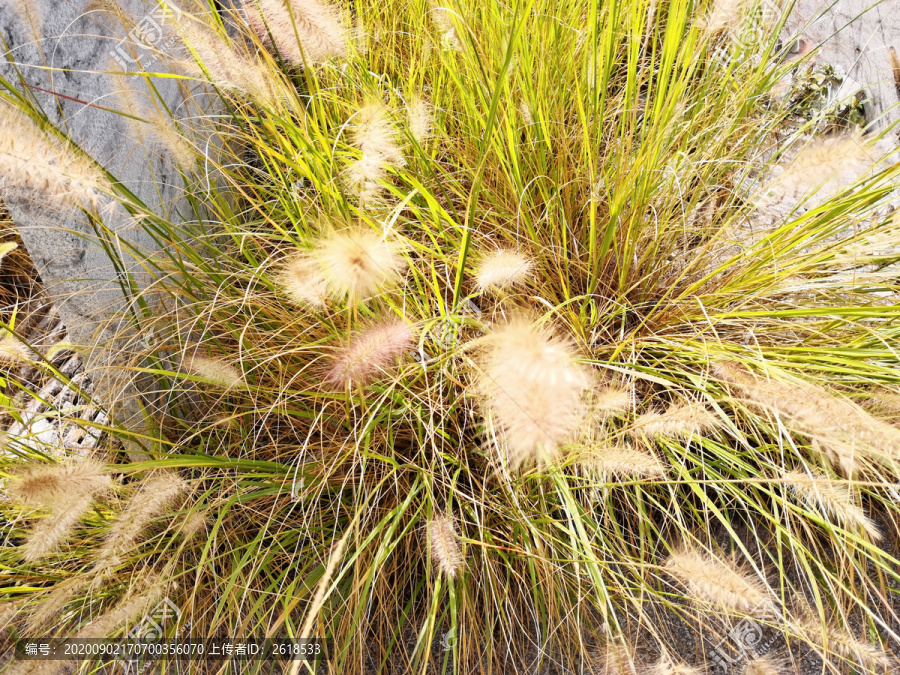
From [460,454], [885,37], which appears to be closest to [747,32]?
[885,37]

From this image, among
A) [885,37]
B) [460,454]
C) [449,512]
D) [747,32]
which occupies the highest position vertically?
[885,37]

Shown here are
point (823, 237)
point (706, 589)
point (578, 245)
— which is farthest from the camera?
point (578, 245)

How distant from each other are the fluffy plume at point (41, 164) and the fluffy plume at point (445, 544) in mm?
772

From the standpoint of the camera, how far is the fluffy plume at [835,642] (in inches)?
34.2

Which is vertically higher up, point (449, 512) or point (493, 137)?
point (493, 137)

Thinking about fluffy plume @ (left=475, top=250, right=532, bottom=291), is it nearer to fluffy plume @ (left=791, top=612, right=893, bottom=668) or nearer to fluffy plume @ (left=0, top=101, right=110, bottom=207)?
fluffy plume @ (left=0, top=101, right=110, bottom=207)

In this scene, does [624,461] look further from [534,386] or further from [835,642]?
[835,642]

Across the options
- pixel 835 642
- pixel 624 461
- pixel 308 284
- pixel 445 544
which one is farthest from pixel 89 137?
pixel 835 642

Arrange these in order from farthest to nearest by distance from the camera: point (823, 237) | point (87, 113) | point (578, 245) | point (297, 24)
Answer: point (578, 245) < point (823, 237) < point (87, 113) < point (297, 24)

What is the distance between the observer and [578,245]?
4.35ft

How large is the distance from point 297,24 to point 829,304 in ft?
4.29

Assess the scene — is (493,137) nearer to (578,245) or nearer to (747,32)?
(578,245)

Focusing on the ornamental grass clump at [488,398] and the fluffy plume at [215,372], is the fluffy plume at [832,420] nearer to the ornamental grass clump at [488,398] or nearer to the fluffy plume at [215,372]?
the ornamental grass clump at [488,398]

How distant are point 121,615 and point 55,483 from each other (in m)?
0.30
